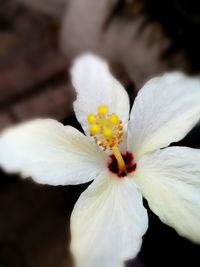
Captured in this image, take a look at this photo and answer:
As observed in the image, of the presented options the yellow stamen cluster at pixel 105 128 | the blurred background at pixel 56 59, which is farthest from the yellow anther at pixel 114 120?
the blurred background at pixel 56 59

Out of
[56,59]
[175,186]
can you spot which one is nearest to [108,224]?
[175,186]

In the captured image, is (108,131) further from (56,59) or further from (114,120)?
(56,59)

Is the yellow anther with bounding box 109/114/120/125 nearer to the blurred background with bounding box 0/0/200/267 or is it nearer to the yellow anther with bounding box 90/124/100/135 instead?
the yellow anther with bounding box 90/124/100/135

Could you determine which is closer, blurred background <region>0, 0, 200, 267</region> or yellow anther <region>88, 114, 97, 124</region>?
yellow anther <region>88, 114, 97, 124</region>

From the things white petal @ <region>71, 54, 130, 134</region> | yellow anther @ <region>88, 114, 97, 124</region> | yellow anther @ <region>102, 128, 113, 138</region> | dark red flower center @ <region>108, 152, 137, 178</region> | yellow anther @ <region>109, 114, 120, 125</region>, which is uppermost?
white petal @ <region>71, 54, 130, 134</region>

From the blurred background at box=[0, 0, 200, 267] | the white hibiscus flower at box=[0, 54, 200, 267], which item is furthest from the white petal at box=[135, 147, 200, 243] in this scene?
the blurred background at box=[0, 0, 200, 267]

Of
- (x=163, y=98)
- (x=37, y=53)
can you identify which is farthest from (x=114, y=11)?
(x=163, y=98)
